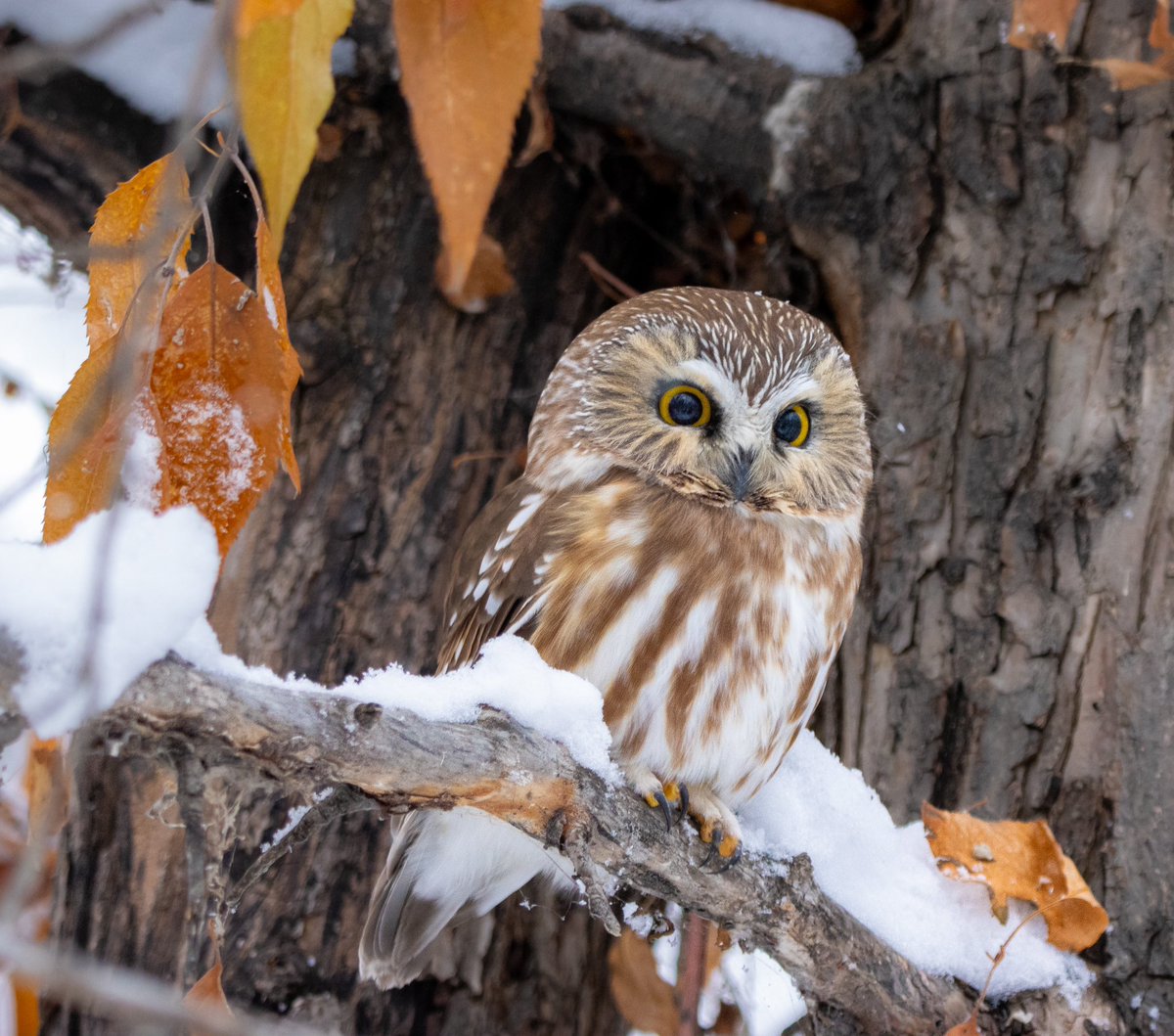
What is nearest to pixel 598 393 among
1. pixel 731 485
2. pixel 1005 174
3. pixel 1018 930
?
pixel 731 485

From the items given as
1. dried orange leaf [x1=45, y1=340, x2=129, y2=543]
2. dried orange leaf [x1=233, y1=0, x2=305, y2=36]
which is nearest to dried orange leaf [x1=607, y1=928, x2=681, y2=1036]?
dried orange leaf [x1=45, y1=340, x2=129, y2=543]

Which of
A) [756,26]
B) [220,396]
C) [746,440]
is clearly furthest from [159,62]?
[220,396]

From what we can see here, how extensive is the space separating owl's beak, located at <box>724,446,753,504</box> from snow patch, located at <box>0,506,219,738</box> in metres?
1.33

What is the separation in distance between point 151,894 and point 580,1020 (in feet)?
3.74

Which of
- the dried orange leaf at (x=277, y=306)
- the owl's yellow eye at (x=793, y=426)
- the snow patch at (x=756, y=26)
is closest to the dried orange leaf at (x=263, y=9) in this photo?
the dried orange leaf at (x=277, y=306)

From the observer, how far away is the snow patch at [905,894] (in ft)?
7.18

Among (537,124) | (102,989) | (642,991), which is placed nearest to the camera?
(102,989)

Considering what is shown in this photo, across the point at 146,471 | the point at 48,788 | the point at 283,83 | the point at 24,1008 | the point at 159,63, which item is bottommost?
the point at 24,1008

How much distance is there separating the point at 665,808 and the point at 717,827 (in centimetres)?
14

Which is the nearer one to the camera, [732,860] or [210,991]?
[210,991]

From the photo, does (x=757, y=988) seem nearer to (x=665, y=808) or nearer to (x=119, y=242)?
(x=665, y=808)

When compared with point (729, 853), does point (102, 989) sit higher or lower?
higher

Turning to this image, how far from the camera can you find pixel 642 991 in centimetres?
287

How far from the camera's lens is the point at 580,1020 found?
10.2 feet
